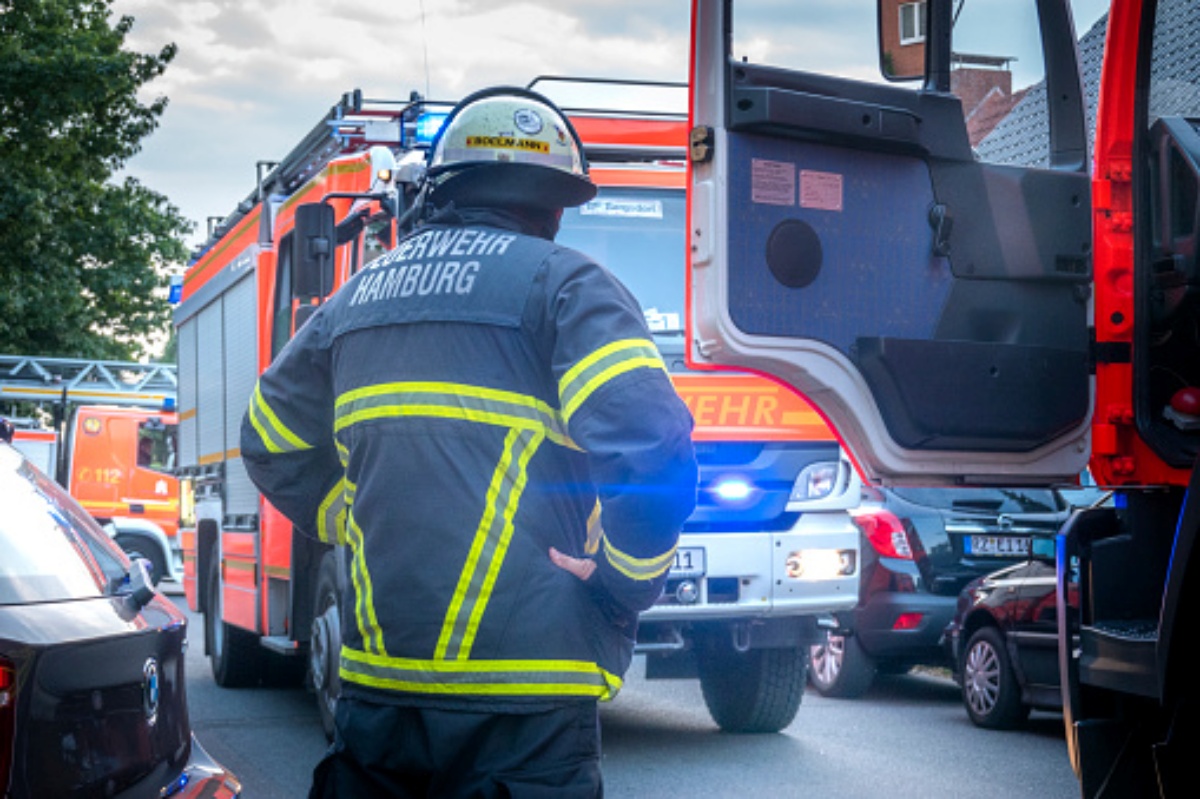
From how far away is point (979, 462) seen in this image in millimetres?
4266

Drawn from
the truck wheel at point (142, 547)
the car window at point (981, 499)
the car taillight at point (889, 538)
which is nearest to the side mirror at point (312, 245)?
the car taillight at point (889, 538)

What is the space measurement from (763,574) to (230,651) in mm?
4580

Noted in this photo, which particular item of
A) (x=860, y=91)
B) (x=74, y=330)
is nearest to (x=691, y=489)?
(x=860, y=91)

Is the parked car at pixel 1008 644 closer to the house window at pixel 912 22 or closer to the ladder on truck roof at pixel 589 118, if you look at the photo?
the ladder on truck roof at pixel 589 118

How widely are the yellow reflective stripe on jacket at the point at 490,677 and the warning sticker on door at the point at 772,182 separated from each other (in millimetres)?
1312

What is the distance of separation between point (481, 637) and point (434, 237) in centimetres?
77

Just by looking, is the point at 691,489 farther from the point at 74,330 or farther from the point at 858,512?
the point at 74,330

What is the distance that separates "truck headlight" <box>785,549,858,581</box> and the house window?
4.49m

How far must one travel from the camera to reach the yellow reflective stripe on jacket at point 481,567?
10.1ft

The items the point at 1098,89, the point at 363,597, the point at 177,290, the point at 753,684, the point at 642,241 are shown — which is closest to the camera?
the point at 363,597

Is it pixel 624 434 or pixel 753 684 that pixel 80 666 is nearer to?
pixel 624 434

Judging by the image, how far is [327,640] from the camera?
8.34 m

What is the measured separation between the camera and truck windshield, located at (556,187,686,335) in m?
8.56

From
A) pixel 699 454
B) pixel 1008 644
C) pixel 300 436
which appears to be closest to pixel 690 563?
pixel 699 454
